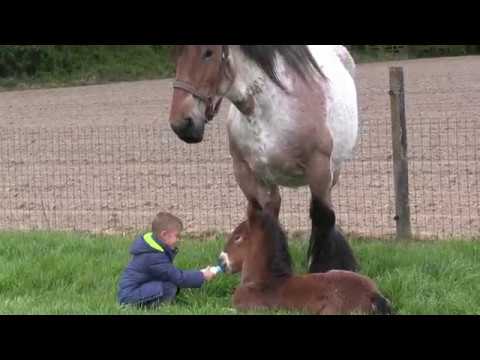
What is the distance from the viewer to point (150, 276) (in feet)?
16.4

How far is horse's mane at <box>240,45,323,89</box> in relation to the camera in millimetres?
4957

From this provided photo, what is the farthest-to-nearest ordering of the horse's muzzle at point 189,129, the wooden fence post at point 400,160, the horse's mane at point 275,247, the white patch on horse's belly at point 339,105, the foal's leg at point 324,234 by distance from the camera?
the wooden fence post at point 400,160 < the white patch on horse's belly at point 339,105 < the foal's leg at point 324,234 < the horse's mane at point 275,247 < the horse's muzzle at point 189,129

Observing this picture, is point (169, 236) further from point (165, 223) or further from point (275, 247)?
point (275, 247)

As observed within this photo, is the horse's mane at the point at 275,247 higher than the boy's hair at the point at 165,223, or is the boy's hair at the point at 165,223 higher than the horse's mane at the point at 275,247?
the boy's hair at the point at 165,223

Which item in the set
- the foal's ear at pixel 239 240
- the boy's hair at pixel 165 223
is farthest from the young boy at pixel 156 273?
the foal's ear at pixel 239 240

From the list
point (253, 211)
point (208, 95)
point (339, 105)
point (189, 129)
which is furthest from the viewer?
point (339, 105)

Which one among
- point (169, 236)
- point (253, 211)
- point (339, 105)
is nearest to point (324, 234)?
point (253, 211)

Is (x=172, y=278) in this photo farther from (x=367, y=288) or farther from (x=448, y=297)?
(x=448, y=297)

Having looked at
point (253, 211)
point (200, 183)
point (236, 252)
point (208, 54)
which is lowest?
point (236, 252)

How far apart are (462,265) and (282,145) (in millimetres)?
1594

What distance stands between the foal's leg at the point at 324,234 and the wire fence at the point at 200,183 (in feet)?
7.28

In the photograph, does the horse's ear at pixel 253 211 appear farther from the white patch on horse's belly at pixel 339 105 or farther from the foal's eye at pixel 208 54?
the foal's eye at pixel 208 54

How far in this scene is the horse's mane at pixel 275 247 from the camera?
187 inches

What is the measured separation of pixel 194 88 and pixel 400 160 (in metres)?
3.48
